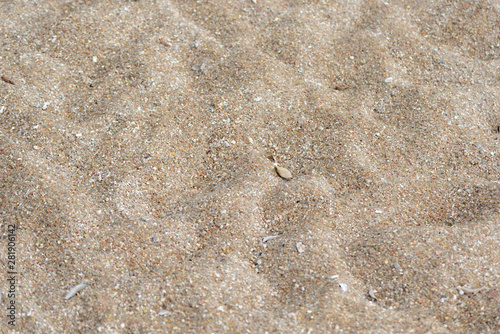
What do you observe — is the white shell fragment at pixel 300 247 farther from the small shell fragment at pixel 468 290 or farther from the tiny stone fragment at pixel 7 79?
the tiny stone fragment at pixel 7 79

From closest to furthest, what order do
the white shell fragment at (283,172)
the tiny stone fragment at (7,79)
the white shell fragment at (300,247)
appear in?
the white shell fragment at (300,247), the white shell fragment at (283,172), the tiny stone fragment at (7,79)

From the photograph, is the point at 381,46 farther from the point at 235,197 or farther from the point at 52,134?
the point at 52,134

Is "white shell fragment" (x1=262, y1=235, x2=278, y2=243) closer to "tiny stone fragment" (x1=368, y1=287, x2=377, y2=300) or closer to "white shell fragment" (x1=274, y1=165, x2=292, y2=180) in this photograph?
"white shell fragment" (x1=274, y1=165, x2=292, y2=180)

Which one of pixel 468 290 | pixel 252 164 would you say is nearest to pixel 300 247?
pixel 252 164

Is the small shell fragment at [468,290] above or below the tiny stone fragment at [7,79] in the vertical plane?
above

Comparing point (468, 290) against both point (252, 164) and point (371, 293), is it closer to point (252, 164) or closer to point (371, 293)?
point (371, 293)

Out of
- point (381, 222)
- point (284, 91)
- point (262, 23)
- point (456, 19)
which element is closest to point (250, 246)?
point (381, 222)

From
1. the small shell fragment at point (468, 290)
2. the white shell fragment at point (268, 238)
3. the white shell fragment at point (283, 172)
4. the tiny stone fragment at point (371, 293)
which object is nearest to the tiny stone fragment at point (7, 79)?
the white shell fragment at point (283, 172)
